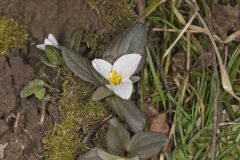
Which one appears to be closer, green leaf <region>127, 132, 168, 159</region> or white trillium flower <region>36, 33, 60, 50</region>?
green leaf <region>127, 132, 168, 159</region>

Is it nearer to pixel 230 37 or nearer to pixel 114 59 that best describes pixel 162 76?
pixel 114 59

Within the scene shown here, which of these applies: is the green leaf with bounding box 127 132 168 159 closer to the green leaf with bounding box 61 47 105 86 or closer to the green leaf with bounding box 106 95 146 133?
the green leaf with bounding box 106 95 146 133

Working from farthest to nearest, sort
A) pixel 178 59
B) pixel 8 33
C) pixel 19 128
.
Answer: pixel 178 59 < pixel 8 33 < pixel 19 128

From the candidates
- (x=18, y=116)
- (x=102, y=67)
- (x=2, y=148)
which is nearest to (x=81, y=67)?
(x=102, y=67)

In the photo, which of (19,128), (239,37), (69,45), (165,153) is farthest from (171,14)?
(19,128)

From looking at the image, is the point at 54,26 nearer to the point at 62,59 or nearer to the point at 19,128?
the point at 62,59

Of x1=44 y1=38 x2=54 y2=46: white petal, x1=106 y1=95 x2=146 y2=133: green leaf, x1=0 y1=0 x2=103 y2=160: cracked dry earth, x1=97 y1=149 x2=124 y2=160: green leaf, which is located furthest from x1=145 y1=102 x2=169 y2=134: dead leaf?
x1=44 y1=38 x2=54 y2=46: white petal
